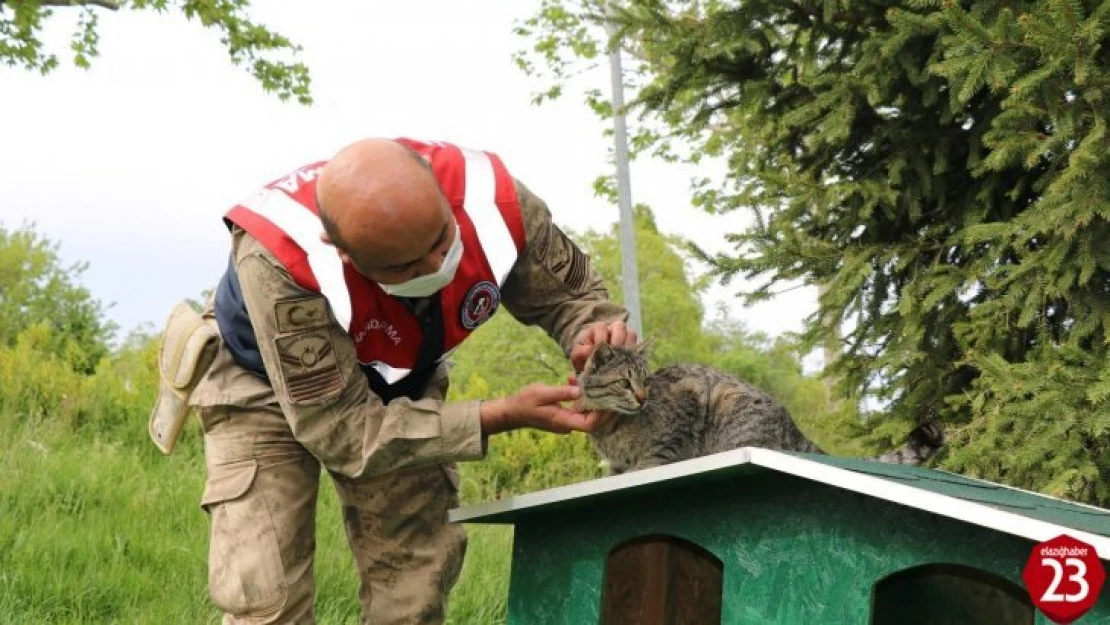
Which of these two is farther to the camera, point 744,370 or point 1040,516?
point 744,370

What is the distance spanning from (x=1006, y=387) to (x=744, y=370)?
9.40 metres

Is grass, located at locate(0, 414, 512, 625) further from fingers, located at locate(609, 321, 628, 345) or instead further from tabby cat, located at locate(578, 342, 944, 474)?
fingers, located at locate(609, 321, 628, 345)

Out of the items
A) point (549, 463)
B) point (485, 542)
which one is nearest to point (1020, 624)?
point (485, 542)

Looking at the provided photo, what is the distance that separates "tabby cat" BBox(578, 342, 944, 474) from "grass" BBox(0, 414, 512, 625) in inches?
56.9

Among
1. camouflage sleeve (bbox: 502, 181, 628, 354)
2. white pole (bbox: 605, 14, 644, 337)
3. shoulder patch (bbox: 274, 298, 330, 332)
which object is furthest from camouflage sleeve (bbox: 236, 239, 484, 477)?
white pole (bbox: 605, 14, 644, 337)

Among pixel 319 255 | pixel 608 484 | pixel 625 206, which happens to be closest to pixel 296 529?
pixel 319 255

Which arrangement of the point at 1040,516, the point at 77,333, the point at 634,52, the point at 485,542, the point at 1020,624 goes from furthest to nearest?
the point at 634,52 < the point at 77,333 < the point at 485,542 < the point at 1020,624 < the point at 1040,516

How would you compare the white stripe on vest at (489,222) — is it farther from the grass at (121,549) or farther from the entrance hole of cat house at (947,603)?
the grass at (121,549)

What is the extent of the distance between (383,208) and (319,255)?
1.00 feet

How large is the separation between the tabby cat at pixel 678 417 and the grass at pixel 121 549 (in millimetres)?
1446

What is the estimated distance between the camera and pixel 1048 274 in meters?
3.63

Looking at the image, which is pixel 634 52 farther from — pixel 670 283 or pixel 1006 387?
pixel 1006 387

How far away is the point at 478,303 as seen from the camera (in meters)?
2.75

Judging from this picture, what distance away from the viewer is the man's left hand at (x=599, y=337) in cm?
282
